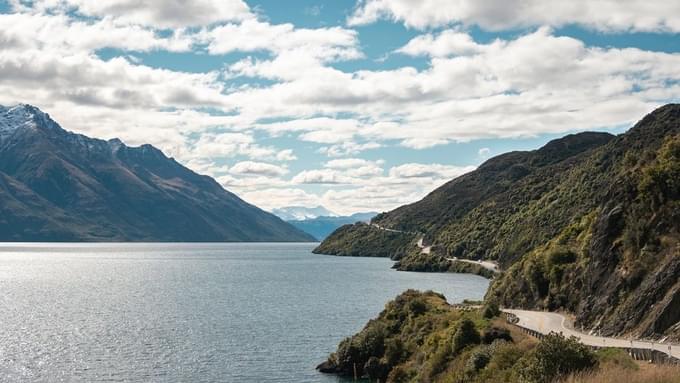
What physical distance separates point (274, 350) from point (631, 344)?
4570 centimetres

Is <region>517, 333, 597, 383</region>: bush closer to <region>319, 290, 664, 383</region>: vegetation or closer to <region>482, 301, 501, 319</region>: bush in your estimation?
<region>319, 290, 664, 383</region>: vegetation

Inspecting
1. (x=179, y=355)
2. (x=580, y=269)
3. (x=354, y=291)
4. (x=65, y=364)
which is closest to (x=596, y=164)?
(x=354, y=291)

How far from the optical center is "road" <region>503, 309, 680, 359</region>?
1806 inches

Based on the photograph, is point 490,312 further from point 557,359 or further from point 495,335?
point 557,359

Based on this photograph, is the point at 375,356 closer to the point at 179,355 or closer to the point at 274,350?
the point at 274,350

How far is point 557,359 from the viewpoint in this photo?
119 feet

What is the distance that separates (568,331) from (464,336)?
455 inches

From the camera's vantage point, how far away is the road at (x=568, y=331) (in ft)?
150

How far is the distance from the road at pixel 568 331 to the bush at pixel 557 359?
3.18 metres

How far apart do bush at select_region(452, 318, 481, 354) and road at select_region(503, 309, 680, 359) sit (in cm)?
604

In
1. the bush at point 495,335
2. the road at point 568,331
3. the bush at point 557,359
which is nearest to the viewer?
the bush at point 557,359

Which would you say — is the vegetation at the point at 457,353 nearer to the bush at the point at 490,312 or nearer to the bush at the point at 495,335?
the bush at the point at 495,335

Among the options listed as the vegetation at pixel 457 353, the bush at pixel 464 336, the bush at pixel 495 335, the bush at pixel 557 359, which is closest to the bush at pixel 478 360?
the vegetation at pixel 457 353

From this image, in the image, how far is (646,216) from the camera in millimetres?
61312
